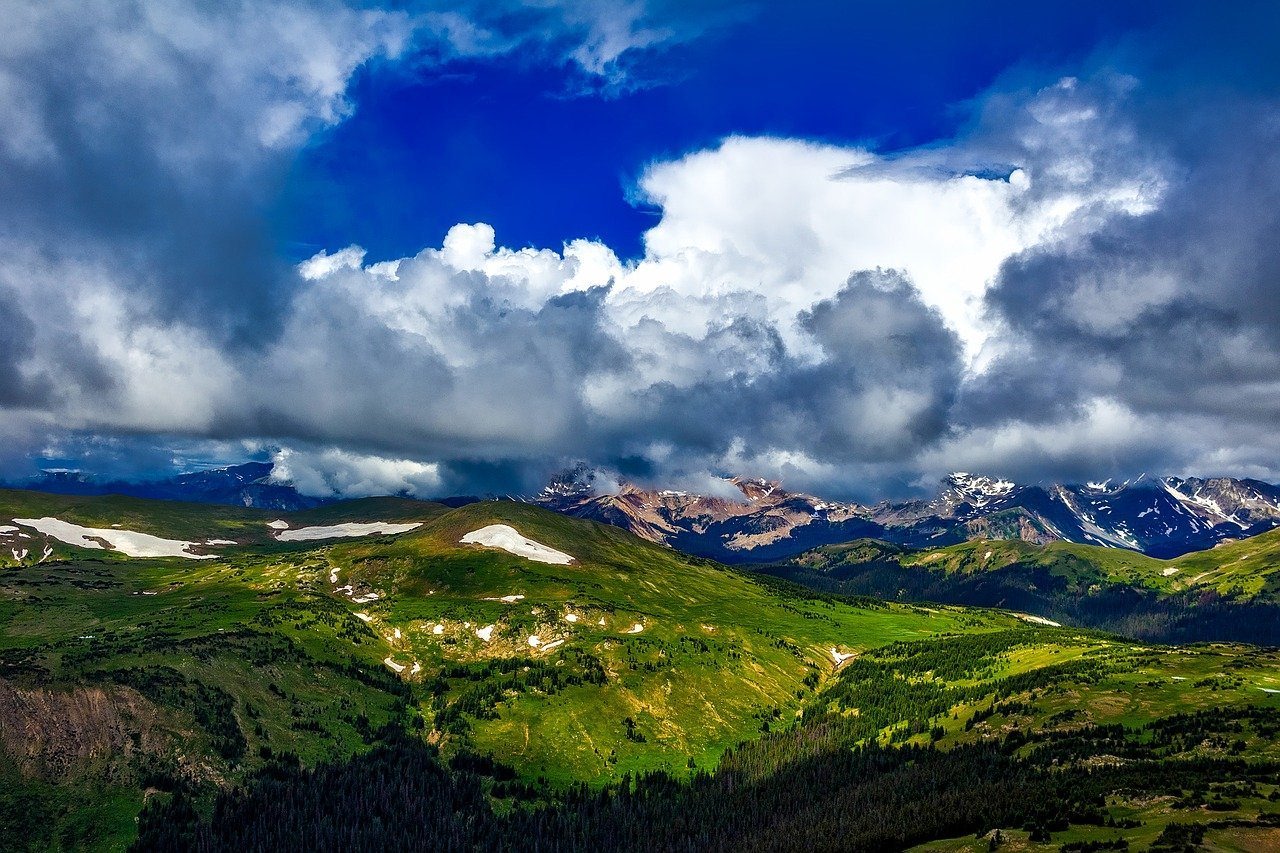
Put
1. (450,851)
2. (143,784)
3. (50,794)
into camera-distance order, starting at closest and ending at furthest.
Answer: (50,794) → (143,784) → (450,851)

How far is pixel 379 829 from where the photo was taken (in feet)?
625

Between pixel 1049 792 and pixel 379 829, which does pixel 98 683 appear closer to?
pixel 379 829

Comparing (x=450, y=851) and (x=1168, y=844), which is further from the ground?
(x=1168, y=844)

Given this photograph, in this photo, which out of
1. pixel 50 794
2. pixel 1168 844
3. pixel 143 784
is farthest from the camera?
pixel 143 784

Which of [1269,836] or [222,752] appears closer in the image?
[1269,836]

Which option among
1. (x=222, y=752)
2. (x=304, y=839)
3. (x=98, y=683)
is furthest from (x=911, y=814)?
(x=98, y=683)

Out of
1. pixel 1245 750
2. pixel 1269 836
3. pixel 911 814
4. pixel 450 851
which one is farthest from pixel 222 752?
pixel 1245 750

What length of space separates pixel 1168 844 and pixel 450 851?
15767 centimetres

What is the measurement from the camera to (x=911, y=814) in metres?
184

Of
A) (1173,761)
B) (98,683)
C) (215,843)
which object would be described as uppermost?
(98,683)

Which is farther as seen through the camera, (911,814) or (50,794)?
(911,814)

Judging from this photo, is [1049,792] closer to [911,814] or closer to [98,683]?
[911,814]

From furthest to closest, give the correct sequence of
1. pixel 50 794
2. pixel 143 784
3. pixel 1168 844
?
pixel 143 784, pixel 50 794, pixel 1168 844

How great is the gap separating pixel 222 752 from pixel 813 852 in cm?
15714
